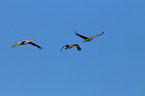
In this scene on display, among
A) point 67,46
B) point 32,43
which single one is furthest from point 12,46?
point 67,46

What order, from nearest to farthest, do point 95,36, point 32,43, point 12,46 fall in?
point 12,46 < point 32,43 < point 95,36

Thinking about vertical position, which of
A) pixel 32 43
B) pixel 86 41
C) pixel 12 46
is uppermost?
pixel 86 41

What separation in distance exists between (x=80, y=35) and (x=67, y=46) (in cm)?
438

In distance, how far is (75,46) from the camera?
69.8 m

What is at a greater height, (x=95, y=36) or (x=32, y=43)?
(x=95, y=36)

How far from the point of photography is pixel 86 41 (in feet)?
223

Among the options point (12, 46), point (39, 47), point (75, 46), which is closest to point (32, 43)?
point (39, 47)

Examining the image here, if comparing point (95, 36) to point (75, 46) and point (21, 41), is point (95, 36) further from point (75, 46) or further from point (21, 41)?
point (21, 41)

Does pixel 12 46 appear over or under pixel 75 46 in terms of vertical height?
→ under

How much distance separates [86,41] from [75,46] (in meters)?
3.57

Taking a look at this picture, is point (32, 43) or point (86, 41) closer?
point (32, 43)

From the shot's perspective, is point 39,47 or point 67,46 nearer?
point 39,47

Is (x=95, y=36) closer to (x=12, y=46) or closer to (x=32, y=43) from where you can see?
(x=32, y=43)

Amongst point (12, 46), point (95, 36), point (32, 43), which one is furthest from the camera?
point (95, 36)
